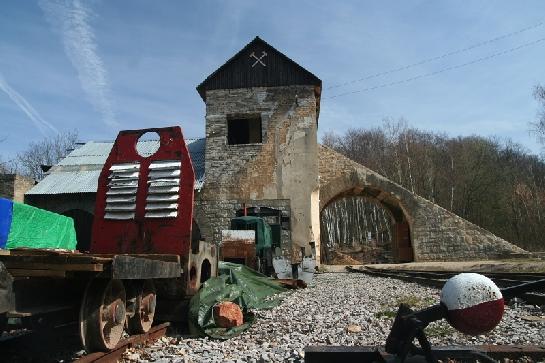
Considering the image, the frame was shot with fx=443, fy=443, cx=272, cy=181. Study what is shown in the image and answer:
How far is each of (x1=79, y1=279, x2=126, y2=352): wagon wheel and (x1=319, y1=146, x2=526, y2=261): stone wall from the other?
1841 cm

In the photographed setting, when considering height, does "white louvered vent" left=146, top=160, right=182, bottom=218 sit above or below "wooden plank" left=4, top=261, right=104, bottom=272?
above

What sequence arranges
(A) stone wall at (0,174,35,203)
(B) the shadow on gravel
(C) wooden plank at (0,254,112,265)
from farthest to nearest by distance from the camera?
(A) stone wall at (0,174,35,203)
(B) the shadow on gravel
(C) wooden plank at (0,254,112,265)

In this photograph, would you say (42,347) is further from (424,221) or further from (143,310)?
(424,221)

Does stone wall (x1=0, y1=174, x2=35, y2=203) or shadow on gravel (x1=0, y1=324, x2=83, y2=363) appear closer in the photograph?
shadow on gravel (x1=0, y1=324, x2=83, y2=363)

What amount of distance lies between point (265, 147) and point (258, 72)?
357 centimetres

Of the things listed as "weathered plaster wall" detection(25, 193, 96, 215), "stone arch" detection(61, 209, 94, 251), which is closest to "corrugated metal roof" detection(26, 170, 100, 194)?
"weathered plaster wall" detection(25, 193, 96, 215)

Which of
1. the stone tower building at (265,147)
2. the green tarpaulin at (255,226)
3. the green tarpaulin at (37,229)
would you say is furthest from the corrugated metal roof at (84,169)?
the green tarpaulin at (255,226)

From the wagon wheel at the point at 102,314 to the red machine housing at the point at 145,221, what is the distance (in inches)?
53.0

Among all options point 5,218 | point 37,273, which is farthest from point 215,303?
point 5,218

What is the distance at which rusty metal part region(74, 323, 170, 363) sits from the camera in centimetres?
303

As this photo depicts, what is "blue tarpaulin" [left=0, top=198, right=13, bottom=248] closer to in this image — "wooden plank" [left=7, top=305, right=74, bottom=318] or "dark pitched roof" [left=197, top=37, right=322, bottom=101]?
"wooden plank" [left=7, top=305, right=74, bottom=318]

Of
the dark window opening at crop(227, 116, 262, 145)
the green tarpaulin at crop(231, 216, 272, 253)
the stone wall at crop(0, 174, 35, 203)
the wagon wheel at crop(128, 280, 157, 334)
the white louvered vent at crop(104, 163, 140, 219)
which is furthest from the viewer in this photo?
the dark window opening at crop(227, 116, 262, 145)

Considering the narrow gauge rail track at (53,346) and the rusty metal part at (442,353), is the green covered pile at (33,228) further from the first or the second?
the rusty metal part at (442,353)

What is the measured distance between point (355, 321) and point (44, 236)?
1045 centimetres
